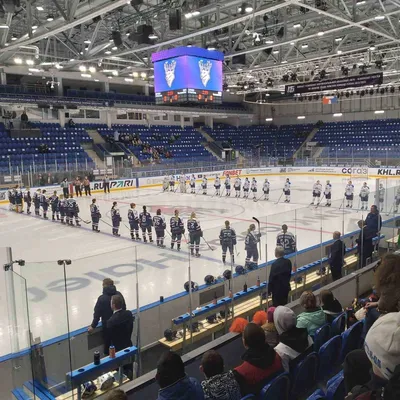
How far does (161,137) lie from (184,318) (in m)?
30.4

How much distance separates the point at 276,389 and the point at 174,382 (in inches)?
29.1

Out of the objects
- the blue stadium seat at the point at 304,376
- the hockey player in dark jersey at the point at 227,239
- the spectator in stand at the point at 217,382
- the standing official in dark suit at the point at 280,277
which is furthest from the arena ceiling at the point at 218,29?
the spectator in stand at the point at 217,382

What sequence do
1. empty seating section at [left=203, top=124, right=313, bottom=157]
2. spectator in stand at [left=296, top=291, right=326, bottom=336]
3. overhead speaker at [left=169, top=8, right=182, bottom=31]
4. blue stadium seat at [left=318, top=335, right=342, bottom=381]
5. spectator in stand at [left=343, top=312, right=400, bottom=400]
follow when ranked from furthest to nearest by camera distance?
1. empty seating section at [left=203, top=124, right=313, bottom=157]
2. overhead speaker at [left=169, top=8, right=182, bottom=31]
3. spectator in stand at [left=296, top=291, right=326, bottom=336]
4. blue stadium seat at [left=318, top=335, right=342, bottom=381]
5. spectator in stand at [left=343, top=312, right=400, bottom=400]

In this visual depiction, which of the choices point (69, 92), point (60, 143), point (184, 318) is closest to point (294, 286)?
point (184, 318)

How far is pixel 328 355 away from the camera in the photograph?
144 inches

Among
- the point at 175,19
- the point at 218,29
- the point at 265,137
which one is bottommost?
the point at 265,137

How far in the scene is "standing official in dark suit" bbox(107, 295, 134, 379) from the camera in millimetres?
4715

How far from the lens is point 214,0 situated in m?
13.6

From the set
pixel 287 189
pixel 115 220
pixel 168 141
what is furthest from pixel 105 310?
pixel 168 141

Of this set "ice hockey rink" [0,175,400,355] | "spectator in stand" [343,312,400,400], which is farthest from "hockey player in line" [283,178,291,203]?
"spectator in stand" [343,312,400,400]

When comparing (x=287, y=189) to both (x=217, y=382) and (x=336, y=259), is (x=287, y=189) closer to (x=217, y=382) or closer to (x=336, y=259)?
(x=336, y=259)

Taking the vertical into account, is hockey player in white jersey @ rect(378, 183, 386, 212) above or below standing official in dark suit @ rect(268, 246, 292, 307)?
above

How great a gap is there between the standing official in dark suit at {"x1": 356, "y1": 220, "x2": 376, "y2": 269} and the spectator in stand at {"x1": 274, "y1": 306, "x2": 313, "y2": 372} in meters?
5.47

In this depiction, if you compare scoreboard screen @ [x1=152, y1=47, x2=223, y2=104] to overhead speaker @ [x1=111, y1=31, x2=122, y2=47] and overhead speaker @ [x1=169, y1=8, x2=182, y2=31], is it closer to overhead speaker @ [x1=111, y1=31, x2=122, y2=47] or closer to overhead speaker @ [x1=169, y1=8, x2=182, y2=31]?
overhead speaker @ [x1=111, y1=31, x2=122, y2=47]
